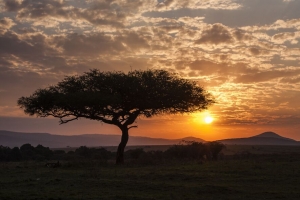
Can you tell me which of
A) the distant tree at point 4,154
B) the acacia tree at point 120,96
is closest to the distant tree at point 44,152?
the distant tree at point 4,154

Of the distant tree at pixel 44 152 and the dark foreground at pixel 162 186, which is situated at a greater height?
the distant tree at pixel 44 152

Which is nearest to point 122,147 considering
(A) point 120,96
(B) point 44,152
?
(A) point 120,96

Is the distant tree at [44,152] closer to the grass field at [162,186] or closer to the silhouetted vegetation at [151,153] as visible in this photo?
the silhouetted vegetation at [151,153]

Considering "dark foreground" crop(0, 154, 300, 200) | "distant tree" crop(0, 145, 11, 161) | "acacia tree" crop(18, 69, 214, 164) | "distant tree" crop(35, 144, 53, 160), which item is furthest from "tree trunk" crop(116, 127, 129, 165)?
"distant tree" crop(0, 145, 11, 161)

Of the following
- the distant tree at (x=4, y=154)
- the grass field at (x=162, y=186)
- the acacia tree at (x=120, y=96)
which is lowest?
the grass field at (x=162, y=186)

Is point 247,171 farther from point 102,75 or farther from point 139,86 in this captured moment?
point 102,75

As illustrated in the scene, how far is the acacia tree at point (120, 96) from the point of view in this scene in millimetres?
36438

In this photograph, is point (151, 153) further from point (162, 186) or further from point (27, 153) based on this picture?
point (162, 186)

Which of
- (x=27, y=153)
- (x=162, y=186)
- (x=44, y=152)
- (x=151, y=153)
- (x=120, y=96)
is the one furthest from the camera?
(x=27, y=153)

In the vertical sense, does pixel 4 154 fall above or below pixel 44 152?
below

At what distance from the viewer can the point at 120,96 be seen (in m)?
36.3

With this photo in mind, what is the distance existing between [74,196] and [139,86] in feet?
66.4

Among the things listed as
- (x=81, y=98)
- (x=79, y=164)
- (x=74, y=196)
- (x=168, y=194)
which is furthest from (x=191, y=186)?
(x=81, y=98)

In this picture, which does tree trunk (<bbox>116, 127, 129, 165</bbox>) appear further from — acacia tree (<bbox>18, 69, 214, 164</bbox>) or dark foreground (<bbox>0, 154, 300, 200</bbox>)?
dark foreground (<bbox>0, 154, 300, 200</bbox>)
